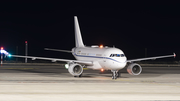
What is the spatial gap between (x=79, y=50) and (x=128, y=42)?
13158 cm

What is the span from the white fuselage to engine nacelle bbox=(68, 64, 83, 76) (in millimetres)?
2370

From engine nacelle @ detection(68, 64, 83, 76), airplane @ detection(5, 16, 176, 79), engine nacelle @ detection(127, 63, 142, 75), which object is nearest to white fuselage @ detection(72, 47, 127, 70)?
airplane @ detection(5, 16, 176, 79)

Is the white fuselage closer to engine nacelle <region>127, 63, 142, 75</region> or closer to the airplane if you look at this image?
the airplane

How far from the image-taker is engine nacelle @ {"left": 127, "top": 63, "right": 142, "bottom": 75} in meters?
40.4

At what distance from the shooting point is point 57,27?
582 ft

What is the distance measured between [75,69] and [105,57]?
3.64 meters

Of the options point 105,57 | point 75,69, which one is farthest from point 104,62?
point 75,69

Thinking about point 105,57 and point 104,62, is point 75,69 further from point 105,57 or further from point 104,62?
point 105,57

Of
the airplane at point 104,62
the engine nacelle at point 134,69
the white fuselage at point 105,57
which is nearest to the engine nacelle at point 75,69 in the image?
the airplane at point 104,62

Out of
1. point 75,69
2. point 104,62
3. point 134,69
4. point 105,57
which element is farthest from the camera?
point 134,69

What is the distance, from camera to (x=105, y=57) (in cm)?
3916

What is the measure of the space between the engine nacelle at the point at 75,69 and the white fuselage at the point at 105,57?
2370 mm

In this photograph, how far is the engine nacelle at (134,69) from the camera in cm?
4036

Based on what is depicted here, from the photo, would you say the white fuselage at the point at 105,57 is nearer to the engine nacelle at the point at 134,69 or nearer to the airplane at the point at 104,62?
the airplane at the point at 104,62
